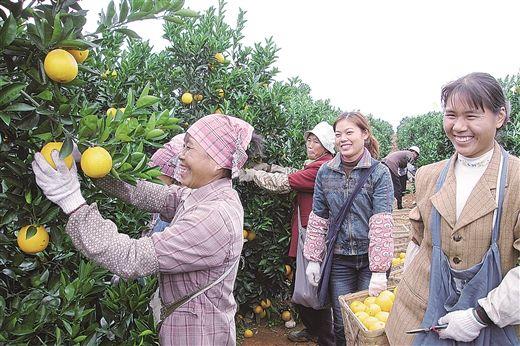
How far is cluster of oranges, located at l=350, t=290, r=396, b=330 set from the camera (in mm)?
2553

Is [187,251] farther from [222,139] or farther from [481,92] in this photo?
[481,92]

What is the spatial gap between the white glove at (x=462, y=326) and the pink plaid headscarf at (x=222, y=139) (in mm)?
1008

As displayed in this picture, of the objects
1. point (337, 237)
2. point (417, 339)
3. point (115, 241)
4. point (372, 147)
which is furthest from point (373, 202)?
point (115, 241)

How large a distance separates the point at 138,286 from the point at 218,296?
1.35ft

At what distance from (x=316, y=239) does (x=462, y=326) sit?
1.60m

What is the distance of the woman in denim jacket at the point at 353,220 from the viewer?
2.93m

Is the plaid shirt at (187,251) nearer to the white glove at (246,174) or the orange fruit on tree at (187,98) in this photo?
the white glove at (246,174)

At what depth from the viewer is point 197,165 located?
6.22ft

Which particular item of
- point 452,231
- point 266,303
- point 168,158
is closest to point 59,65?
point 168,158

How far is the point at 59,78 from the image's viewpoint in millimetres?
1349

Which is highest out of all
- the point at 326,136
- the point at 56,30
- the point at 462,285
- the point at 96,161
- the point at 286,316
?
the point at 56,30

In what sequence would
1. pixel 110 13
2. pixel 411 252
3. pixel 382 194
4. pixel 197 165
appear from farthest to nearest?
pixel 382 194 < pixel 411 252 < pixel 197 165 < pixel 110 13

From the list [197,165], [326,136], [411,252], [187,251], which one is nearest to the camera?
[187,251]

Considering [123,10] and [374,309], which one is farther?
[374,309]
